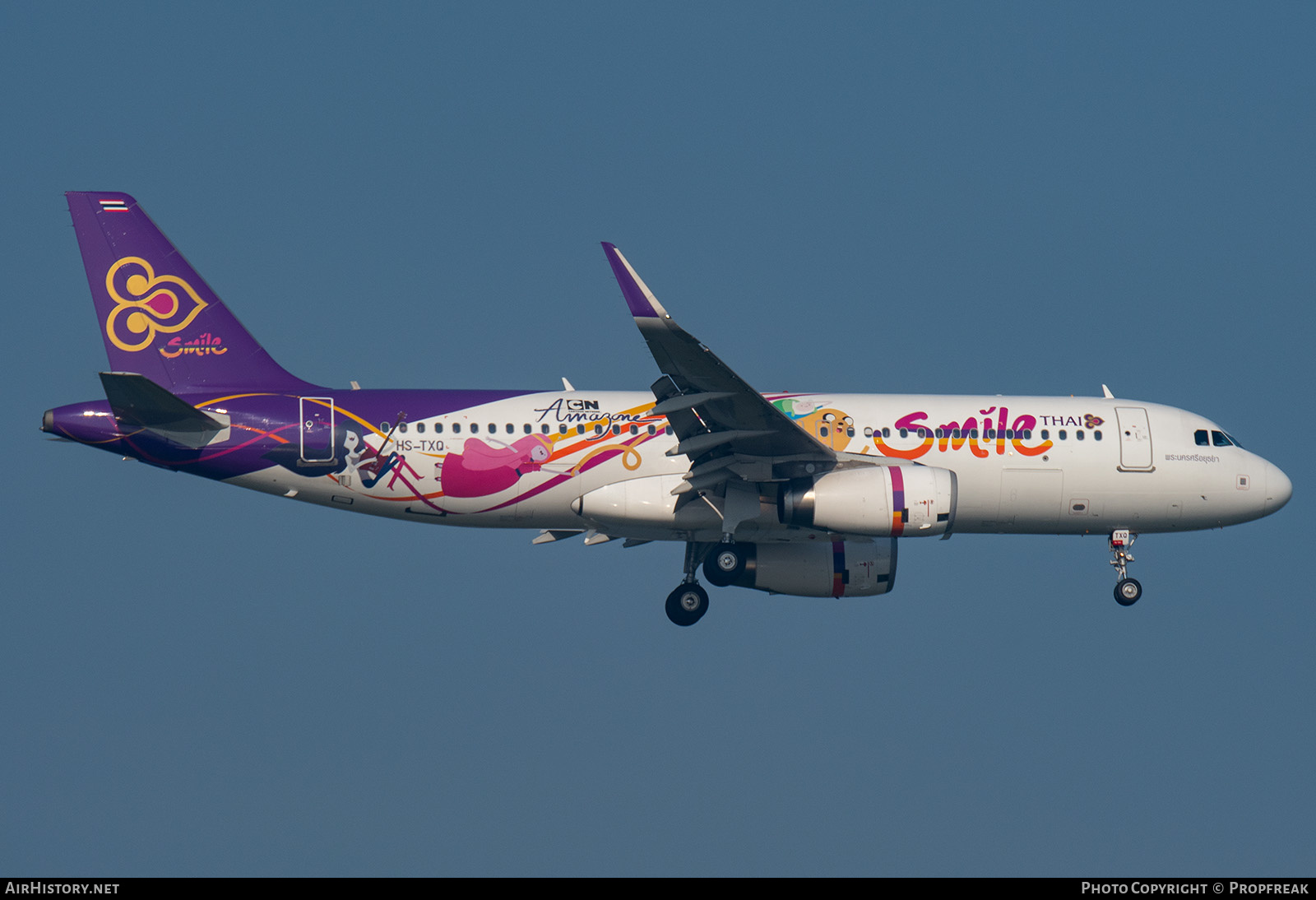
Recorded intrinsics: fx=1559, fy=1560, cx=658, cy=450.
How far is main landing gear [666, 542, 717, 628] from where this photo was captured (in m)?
A: 31.6

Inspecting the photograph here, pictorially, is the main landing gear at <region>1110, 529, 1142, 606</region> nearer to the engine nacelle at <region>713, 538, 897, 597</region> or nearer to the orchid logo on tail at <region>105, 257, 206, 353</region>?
the engine nacelle at <region>713, 538, 897, 597</region>

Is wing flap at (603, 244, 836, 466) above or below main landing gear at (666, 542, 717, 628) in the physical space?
above

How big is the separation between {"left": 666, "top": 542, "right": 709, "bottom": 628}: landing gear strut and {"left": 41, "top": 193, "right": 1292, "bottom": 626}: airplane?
0.04 metres

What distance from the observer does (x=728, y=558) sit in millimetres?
30656

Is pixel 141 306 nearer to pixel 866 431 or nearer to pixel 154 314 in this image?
pixel 154 314

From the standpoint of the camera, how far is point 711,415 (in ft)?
92.8

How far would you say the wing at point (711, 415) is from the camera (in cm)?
2623

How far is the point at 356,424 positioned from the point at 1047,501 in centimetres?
1381

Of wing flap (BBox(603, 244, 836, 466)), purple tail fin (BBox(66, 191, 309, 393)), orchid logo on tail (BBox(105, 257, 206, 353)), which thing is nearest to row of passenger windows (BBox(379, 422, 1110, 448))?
wing flap (BBox(603, 244, 836, 466))

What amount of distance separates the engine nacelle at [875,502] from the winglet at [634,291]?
4865mm

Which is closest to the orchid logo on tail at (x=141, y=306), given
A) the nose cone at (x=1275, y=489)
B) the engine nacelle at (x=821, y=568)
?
the engine nacelle at (x=821, y=568)

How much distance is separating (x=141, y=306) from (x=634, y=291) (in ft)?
35.5

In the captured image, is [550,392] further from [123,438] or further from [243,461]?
[123,438]

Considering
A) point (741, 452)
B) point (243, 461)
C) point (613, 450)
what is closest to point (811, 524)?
point (741, 452)
